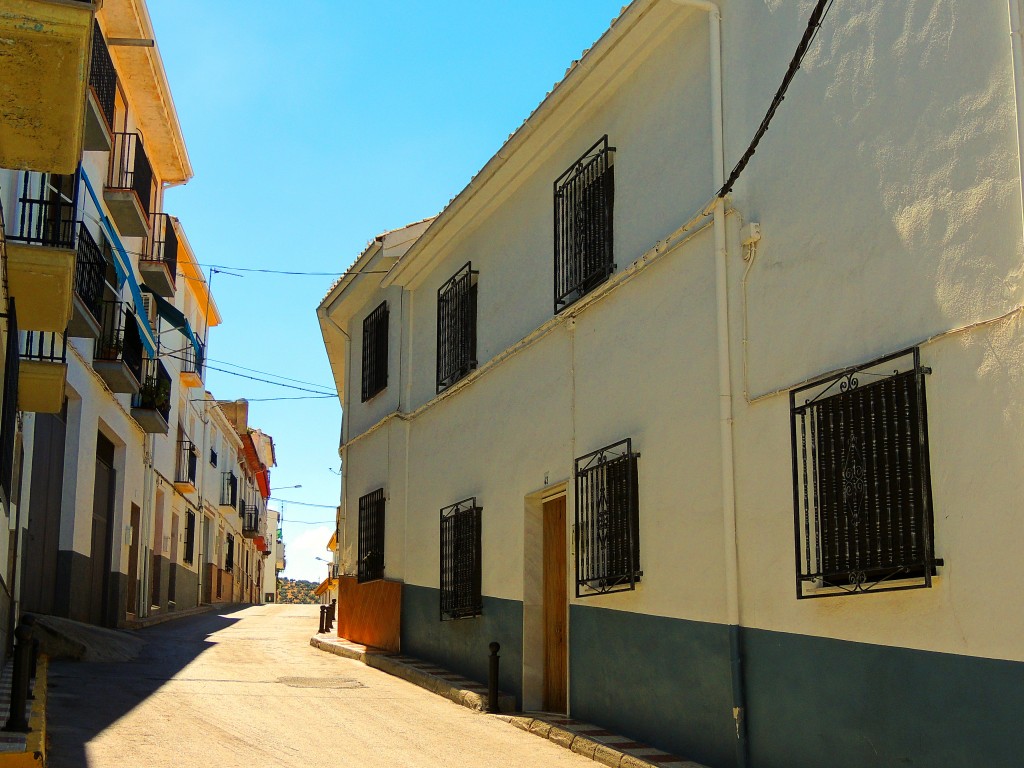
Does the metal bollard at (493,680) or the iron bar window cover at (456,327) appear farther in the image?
the iron bar window cover at (456,327)

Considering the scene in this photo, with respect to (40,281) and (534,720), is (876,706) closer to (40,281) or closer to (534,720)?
(534,720)

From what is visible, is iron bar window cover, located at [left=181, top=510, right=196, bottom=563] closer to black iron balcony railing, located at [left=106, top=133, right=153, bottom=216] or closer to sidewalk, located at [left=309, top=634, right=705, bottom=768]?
black iron balcony railing, located at [left=106, top=133, right=153, bottom=216]

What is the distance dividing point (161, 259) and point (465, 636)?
41.3ft

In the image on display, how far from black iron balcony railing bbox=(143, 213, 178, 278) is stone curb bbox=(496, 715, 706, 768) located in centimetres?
1504

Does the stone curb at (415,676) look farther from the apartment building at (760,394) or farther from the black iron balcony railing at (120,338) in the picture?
the black iron balcony railing at (120,338)

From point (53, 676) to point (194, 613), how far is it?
Answer: 17.1m

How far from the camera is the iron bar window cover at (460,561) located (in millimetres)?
13586

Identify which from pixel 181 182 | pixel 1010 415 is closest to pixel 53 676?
pixel 1010 415

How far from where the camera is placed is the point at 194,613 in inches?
1155

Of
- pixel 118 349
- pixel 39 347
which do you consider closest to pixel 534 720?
pixel 39 347

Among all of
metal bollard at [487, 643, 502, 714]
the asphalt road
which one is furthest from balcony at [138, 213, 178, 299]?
metal bollard at [487, 643, 502, 714]

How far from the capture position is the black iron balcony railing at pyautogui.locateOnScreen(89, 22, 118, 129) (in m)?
16.4

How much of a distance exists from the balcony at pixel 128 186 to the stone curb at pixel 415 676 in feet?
24.7

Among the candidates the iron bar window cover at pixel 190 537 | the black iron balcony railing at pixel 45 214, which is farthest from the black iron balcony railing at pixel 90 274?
the iron bar window cover at pixel 190 537
